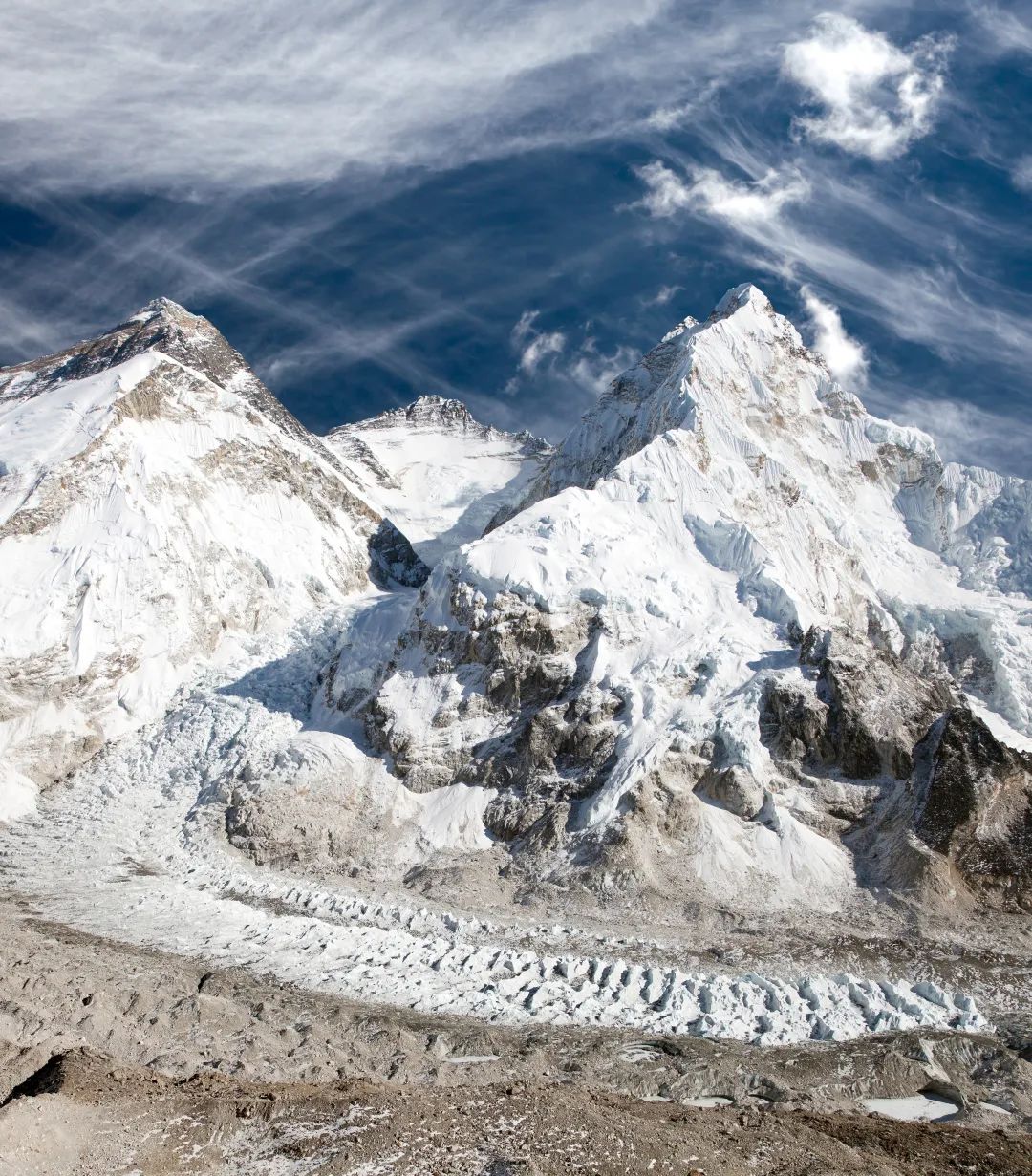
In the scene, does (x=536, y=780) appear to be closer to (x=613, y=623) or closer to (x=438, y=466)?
(x=613, y=623)

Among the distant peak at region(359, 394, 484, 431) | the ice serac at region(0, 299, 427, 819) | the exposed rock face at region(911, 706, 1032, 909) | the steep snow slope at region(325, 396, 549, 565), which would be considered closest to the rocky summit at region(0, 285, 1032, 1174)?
the exposed rock face at region(911, 706, 1032, 909)

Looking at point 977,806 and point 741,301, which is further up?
point 741,301

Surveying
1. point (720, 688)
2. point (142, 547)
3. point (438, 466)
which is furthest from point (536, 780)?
point (438, 466)

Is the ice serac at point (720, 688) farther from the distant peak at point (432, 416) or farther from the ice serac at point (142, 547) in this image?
the distant peak at point (432, 416)

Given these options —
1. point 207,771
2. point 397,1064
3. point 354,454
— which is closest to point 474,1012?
point 397,1064

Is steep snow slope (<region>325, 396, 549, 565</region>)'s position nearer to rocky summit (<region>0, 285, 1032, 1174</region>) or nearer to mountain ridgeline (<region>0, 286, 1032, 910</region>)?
mountain ridgeline (<region>0, 286, 1032, 910</region>)

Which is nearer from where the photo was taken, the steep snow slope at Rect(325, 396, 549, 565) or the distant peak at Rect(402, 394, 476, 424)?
the steep snow slope at Rect(325, 396, 549, 565)
